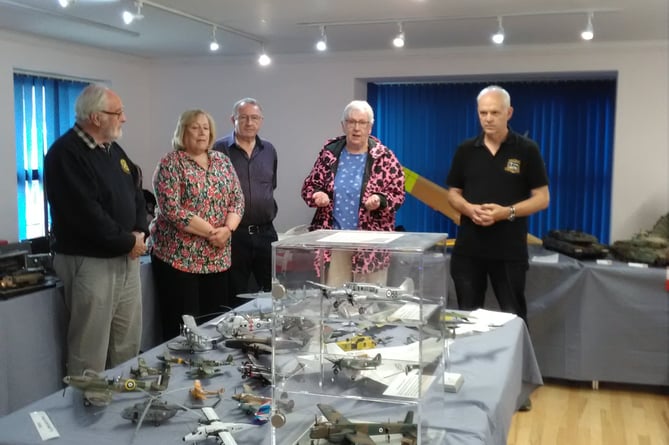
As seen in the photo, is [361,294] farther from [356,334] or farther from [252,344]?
[252,344]

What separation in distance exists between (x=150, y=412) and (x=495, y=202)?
91.3 inches

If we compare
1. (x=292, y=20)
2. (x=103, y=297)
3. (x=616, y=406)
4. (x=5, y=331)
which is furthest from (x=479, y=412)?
(x=292, y=20)

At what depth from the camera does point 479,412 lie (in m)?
1.80

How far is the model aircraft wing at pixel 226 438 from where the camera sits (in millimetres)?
1528

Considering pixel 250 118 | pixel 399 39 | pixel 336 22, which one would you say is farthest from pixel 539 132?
pixel 250 118

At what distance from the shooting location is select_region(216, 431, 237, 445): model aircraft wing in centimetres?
153

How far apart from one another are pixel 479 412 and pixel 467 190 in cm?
193

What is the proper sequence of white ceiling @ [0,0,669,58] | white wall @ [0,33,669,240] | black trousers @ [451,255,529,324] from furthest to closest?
white wall @ [0,33,669,240], white ceiling @ [0,0,669,58], black trousers @ [451,255,529,324]

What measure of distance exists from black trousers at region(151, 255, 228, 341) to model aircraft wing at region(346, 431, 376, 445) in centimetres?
182

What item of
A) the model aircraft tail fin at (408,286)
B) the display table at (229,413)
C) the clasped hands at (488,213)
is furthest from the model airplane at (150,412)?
the clasped hands at (488,213)

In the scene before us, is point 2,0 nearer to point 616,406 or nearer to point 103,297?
point 103,297

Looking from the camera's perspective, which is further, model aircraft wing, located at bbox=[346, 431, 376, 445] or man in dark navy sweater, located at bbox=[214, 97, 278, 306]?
man in dark navy sweater, located at bbox=[214, 97, 278, 306]

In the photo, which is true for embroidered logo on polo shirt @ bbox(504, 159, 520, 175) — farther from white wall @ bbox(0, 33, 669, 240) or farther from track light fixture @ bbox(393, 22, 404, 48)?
white wall @ bbox(0, 33, 669, 240)

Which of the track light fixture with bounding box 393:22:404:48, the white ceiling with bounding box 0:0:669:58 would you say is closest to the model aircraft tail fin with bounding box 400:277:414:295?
the white ceiling with bounding box 0:0:669:58
